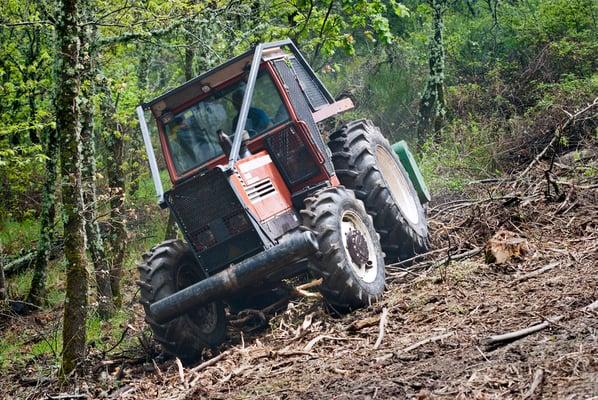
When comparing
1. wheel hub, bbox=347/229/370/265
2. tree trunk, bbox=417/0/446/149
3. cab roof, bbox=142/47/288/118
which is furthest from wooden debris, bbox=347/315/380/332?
tree trunk, bbox=417/0/446/149

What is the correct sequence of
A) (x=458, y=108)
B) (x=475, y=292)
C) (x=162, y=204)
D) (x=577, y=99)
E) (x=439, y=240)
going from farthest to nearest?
(x=458, y=108) → (x=577, y=99) → (x=439, y=240) → (x=162, y=204) → (x=475, y=292)

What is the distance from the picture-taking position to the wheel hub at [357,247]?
848 cm

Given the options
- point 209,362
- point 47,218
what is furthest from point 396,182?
point 47,218

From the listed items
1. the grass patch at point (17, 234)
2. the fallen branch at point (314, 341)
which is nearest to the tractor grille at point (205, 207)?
the fallen branch at point (314, 341)

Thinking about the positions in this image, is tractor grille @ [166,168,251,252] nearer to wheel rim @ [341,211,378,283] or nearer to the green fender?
wheel rim @ [341,211,378,283]

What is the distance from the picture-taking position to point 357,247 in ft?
28.1

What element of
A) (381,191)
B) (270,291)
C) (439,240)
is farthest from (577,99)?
(270,291)

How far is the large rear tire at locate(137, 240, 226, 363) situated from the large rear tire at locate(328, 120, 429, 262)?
6.45 ft

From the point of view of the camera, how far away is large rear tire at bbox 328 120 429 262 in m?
9.49

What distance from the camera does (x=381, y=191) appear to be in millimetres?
9477

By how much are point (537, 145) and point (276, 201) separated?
18.8 ft

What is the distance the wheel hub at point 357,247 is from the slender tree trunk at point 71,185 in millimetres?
2533

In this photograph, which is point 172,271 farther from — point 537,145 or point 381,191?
point 537,145

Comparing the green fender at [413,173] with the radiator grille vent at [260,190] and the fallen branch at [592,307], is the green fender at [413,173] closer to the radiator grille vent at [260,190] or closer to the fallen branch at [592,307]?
the radiator grille vent at [260,190]
